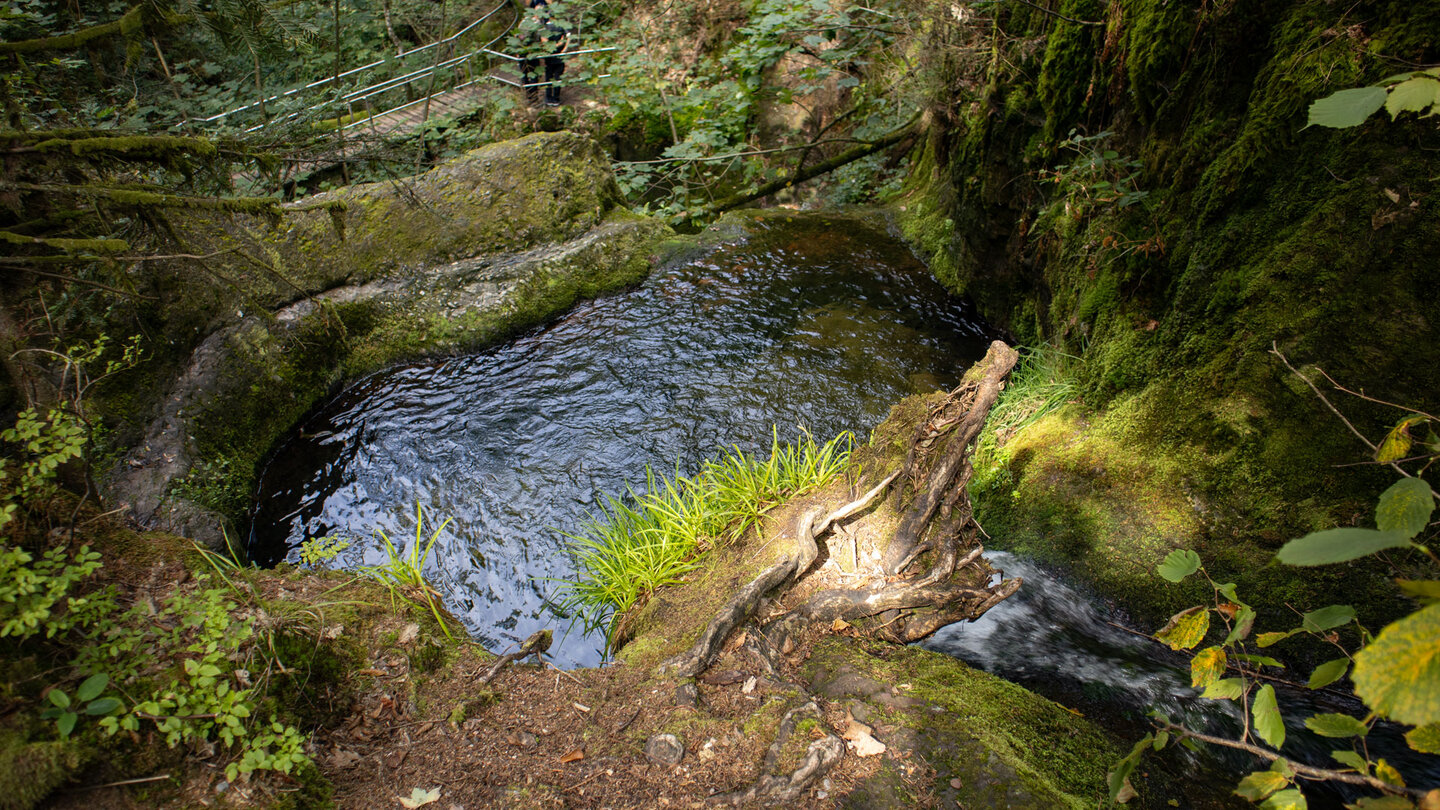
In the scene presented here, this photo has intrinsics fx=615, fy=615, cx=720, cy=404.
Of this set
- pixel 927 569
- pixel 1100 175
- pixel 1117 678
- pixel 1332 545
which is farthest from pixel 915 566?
pixel 1100 175

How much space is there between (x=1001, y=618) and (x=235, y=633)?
3138 mm

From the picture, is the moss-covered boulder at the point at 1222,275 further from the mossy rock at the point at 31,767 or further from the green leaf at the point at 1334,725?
the mossy rock at the point at 31,767

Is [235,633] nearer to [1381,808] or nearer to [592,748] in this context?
[592,748]

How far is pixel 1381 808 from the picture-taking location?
102cm

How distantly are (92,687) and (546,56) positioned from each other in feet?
26.2

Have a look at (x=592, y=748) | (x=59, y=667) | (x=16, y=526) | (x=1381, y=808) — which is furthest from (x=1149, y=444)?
(x=16, y=526)

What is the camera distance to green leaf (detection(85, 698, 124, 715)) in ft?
5.06

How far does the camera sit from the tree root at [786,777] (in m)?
1.84

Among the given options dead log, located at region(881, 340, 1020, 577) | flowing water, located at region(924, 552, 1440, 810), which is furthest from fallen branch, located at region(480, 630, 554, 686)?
flowing water, located at region(924, 552, 1440, 810)

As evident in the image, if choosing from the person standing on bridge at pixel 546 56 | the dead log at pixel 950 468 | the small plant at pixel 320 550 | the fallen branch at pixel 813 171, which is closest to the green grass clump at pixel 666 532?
the dead log at pixel 950 468

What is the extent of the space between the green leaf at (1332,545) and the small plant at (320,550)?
11.6 feet

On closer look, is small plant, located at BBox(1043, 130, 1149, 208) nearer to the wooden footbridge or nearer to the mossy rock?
the wooden footbridge

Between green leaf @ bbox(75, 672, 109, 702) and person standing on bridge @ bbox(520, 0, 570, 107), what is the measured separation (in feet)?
23.1

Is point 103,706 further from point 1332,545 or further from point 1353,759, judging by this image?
point 1353,759
